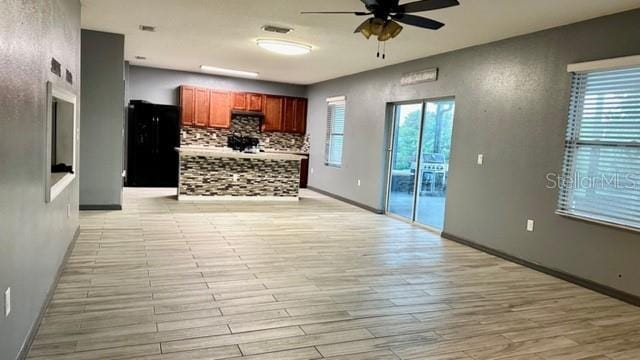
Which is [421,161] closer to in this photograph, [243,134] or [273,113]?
[273,113]

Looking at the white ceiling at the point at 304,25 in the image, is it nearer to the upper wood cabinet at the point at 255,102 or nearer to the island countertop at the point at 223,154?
the island countertop at the point at 223,154

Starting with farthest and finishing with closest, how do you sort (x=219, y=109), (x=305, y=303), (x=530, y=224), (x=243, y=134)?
(x=243, y=134) < (x=219, y=109) < (x=530, y=224) < (x=305, y=303)

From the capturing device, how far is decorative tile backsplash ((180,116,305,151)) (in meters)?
9.84

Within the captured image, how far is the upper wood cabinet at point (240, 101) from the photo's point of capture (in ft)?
32.8

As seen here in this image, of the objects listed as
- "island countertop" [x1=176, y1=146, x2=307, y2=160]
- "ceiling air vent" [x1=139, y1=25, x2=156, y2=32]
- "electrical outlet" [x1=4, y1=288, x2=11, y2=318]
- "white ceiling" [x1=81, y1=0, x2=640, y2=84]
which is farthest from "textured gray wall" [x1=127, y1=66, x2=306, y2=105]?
"electrical outlet" [x1=4, y1=288, x2=11, y2=318]

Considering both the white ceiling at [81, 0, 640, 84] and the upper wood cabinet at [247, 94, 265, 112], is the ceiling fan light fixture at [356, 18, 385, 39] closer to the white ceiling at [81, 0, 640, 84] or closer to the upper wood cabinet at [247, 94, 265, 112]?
the white ceiling at [81, 0, 640, 84]

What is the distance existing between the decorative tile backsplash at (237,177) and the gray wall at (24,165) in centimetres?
437

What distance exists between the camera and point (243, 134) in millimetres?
10367

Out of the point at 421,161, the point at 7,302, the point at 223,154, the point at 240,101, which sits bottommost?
the point at 7,302

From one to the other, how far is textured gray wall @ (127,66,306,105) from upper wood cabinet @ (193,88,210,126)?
31cm

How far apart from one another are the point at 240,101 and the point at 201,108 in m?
0.91

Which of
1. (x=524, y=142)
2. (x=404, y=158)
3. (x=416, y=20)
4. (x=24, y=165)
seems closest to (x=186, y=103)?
(x=404, y=158)

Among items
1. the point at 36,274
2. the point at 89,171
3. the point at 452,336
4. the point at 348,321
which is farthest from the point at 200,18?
the point at 452,336

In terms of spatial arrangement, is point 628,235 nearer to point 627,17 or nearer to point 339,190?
point 627,17
